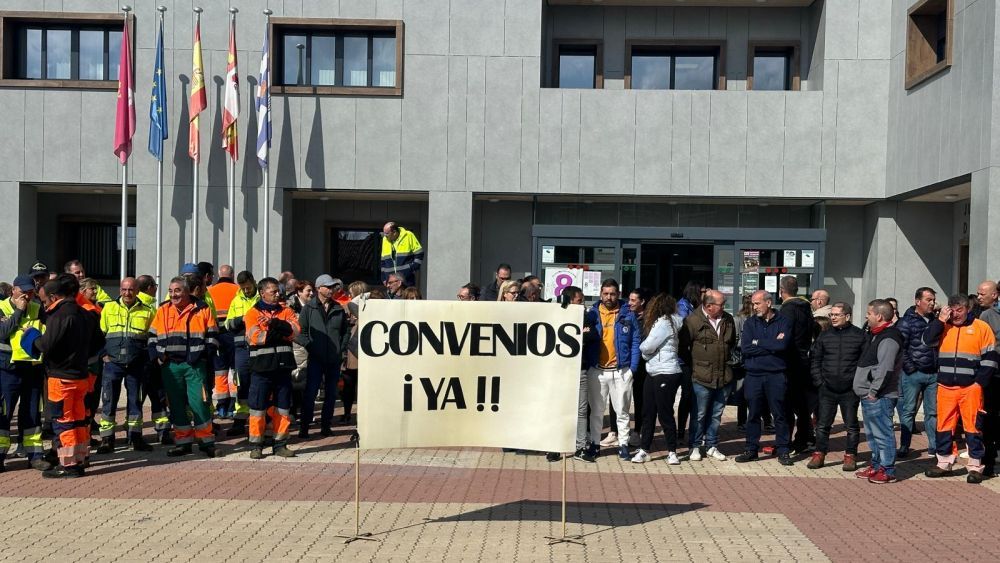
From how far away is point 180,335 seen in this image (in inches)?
415

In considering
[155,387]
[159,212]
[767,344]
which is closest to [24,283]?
[155,387]

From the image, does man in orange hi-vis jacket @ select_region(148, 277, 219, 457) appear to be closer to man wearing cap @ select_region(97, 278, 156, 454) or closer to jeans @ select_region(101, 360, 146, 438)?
man wearing cap @ select_region(97, 278, 156, 454)

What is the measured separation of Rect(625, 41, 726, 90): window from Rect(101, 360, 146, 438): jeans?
13.3 metres

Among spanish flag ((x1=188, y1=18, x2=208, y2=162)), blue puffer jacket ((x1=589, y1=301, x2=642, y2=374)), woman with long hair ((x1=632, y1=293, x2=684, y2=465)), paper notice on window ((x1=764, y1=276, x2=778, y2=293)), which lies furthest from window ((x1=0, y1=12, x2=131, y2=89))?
woman with long hair ((x1=632, y1=293, x2=684, y2=465))

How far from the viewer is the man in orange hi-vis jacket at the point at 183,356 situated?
10.6 meters

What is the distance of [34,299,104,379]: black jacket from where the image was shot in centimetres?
950

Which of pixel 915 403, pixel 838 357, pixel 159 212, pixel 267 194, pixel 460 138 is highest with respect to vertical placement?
pixel 460 138

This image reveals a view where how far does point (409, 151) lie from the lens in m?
20.0

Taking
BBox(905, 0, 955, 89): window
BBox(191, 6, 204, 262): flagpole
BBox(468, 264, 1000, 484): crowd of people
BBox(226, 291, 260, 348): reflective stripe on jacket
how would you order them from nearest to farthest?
BBox(468, 264, 1000, 484): crowd of people, BBox(226, 291, 260, 348): reflective stripe on jacket, BBox(905, 0, 955, 89): window, BBox(191, 6, 204, 262): flagpole

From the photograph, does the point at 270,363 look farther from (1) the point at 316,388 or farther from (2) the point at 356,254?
(2) the point at 356,254

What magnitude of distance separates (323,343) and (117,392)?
93.9 inches

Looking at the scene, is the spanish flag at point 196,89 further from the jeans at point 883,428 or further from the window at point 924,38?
the jeans at point 883,428

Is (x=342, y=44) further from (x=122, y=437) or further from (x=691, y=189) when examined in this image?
(x=122, y=437)

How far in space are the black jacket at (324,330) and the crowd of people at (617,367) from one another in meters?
0.02
